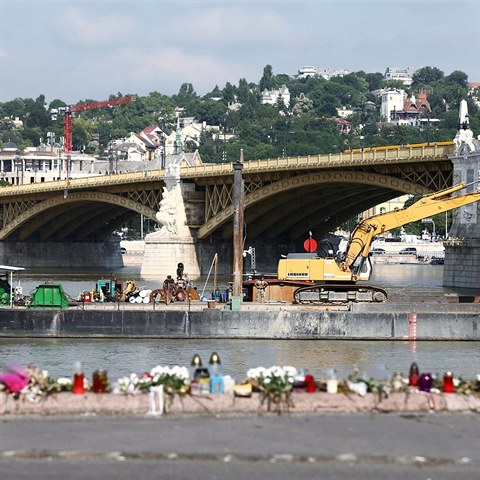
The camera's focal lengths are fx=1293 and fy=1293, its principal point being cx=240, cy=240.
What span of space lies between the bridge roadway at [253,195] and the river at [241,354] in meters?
45.7

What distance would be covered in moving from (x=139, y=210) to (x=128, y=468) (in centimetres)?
11538

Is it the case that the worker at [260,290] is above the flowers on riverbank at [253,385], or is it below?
above

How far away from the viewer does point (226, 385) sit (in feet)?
102

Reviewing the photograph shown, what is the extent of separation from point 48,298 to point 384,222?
20587 millimetres

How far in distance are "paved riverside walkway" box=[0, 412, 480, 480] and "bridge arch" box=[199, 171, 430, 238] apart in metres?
73.6

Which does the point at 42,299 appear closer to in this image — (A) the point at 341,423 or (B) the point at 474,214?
(A) the point at 341,423

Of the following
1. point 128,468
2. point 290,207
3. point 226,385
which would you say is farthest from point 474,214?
point 128,468

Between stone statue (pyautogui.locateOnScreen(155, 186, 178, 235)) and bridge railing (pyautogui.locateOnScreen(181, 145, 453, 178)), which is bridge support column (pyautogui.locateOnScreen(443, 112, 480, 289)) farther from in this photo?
stone statue (pyautogui.locateOnScreen(155, 186, 178, 235))

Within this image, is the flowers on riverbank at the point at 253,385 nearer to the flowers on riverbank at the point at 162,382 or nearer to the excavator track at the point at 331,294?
the flowers on riverbank at the point at 162,382

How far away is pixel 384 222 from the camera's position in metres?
72.8

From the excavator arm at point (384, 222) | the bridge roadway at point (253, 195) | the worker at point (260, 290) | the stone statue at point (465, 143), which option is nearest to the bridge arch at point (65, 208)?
the bridge roadway at point (253, 195)

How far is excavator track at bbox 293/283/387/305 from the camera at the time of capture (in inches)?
2525

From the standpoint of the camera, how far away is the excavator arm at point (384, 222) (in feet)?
225

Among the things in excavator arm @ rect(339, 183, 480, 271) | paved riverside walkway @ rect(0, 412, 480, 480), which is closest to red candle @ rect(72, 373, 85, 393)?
paved riverside walkway @ rect(0, 412, 480, 480)
